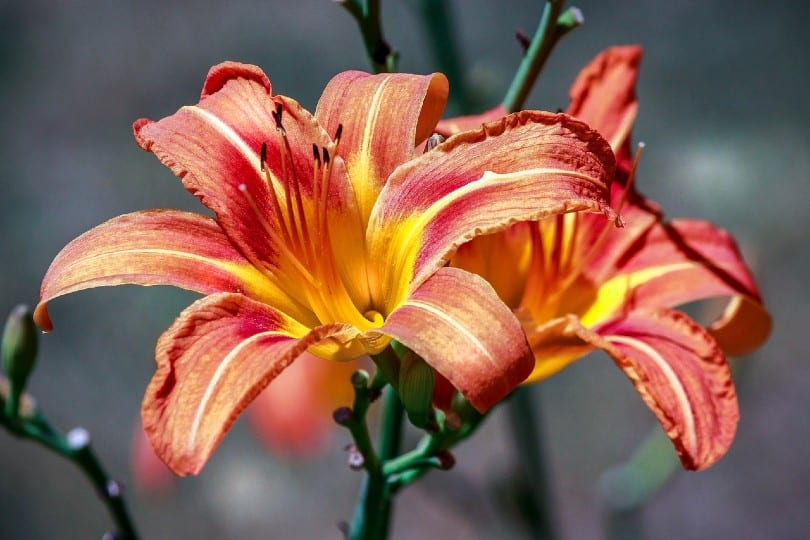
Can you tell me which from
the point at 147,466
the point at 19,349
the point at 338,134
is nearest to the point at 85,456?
the point at 19,349

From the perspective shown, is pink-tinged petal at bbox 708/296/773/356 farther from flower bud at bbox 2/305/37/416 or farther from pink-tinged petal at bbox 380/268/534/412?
flower bud at bbox 2/305/37/416

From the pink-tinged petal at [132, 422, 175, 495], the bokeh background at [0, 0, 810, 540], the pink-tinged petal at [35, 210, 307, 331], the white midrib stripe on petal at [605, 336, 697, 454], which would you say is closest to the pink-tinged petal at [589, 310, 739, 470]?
the white midrib stripe on petal at [605, 336, 697, 454]

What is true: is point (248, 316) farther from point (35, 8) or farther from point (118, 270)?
point (35, 8)

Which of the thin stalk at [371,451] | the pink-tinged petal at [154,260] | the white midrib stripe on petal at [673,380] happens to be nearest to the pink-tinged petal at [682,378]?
the white midrib stripe on petal at [673,380]

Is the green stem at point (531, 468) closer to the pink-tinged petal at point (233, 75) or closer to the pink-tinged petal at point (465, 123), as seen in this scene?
the pink-tinged petal at point (465, 123)

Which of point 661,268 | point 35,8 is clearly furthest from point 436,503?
point 35,8
